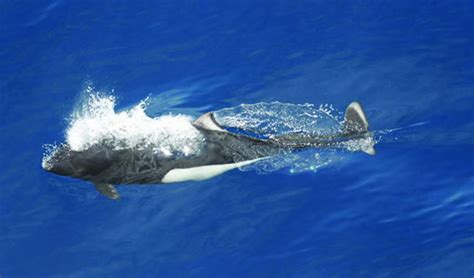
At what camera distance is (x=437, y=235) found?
8.55 metres

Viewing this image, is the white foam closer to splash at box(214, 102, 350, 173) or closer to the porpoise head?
the porpoise head

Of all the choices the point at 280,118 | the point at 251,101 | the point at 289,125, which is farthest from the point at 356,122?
the point at 251,101

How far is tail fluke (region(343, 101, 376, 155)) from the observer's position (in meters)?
8.97

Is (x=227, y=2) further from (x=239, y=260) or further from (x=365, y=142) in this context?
(x=239, y=260)

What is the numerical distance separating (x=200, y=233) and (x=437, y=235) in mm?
2813

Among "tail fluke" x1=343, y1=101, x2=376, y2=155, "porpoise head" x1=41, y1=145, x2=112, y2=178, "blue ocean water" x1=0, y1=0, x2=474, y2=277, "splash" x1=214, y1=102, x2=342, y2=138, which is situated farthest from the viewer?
"splash" x1=214, y1=102, x2=342, y2=138

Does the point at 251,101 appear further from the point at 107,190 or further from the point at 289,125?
the point at 107,190

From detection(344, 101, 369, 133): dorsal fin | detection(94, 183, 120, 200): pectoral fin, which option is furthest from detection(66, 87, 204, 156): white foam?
detection(344, 101, 369, 133): dorsal fin

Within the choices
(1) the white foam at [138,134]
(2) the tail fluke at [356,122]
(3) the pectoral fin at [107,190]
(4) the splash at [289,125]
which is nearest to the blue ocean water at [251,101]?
(4) the splash at [289,125]

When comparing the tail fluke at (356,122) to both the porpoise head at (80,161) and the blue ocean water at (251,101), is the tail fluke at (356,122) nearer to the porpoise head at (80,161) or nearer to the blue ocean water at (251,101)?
the blue ocean water at (251,101)

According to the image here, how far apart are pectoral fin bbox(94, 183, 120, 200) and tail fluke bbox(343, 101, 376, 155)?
115 inches

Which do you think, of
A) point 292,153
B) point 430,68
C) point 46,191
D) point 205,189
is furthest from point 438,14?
point 46,191

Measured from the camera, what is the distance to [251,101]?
403 inches

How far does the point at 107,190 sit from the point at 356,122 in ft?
10.3
